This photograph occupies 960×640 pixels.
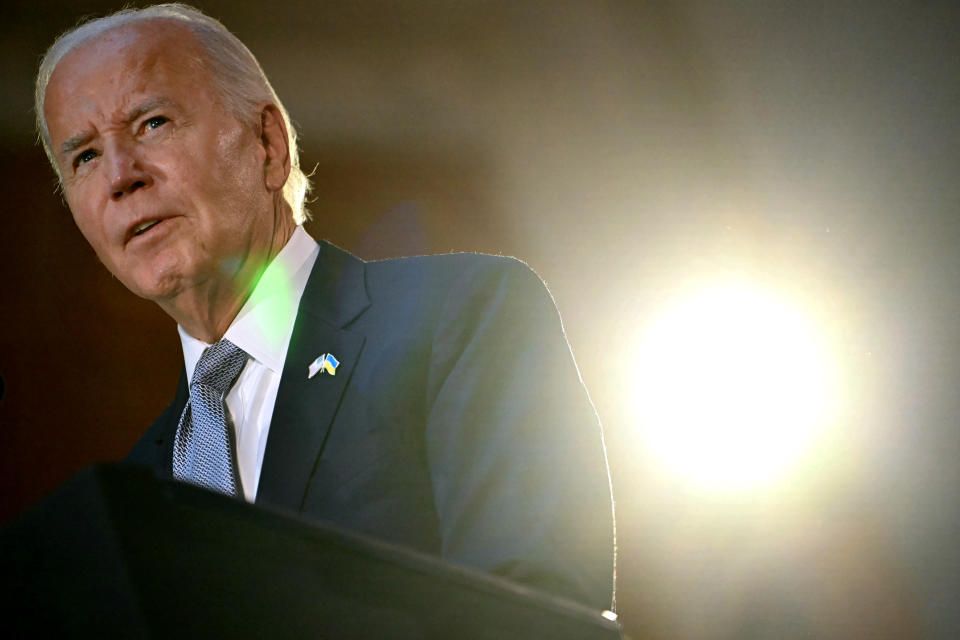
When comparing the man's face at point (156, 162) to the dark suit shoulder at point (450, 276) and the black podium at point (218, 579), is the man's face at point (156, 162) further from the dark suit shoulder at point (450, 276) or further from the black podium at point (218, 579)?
the black podium at point (218, 579)

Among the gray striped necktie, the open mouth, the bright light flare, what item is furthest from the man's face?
the bright light flare

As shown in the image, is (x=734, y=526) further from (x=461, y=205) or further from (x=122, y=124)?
(x=122, y=124)

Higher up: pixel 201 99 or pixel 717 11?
pixel 717 11

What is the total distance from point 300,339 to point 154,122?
407mm

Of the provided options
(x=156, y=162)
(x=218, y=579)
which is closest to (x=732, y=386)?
(x=156, y=162)

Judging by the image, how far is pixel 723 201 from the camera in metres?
2.28

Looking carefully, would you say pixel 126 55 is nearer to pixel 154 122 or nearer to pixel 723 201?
pixel 154 122

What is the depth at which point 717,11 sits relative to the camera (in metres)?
2.32

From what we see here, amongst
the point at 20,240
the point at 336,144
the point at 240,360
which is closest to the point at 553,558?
the point at 240,360

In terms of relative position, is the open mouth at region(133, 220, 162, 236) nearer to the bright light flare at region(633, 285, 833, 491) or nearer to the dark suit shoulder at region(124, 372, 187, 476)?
the dark suit shoulder at region(124, 372, 187, 476)

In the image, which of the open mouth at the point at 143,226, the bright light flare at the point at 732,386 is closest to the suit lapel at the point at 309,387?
the open mouth at the point at 143,226

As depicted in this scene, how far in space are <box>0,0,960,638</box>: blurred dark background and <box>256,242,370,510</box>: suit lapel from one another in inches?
37.8

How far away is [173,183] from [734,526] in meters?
1.55

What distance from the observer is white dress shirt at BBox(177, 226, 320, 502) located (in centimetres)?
121
